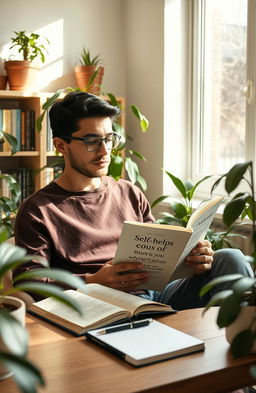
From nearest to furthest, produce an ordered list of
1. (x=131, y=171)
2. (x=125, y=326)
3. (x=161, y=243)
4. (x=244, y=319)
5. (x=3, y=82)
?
1. (x=244, y=319)
2. (x=125, y=326)
3. (x=161, y=243)
4. (x=131, y=171)
5. (x=3, y=82)

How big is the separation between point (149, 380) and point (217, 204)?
81cm

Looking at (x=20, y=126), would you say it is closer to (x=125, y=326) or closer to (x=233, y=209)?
(x=125, y=326)

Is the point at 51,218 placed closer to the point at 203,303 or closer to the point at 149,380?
the point at 203,303

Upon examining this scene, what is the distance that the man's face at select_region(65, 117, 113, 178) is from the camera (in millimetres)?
2436

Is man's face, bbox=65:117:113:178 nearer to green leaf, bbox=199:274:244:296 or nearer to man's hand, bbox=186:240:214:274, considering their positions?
man's hand, bbox=186:240:214:274

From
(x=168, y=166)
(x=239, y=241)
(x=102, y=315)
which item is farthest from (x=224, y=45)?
(x=102, y=315)

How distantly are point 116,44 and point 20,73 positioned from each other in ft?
2.54

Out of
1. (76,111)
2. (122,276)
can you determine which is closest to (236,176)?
(122,276)

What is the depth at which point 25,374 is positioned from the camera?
36.0 inches

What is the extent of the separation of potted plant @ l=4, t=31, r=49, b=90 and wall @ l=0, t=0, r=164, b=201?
0.13 meters

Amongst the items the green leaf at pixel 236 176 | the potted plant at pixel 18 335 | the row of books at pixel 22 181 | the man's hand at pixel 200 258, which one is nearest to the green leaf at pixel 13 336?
the potted plant at pixel 18 335

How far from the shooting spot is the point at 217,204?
2.03m

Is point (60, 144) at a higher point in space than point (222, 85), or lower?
lower

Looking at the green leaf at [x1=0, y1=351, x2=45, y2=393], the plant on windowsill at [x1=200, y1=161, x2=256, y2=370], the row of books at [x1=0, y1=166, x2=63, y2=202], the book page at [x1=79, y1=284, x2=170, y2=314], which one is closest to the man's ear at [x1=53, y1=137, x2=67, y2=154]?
the book page at [x1=79, y1=284, x2=170, y2=314]
